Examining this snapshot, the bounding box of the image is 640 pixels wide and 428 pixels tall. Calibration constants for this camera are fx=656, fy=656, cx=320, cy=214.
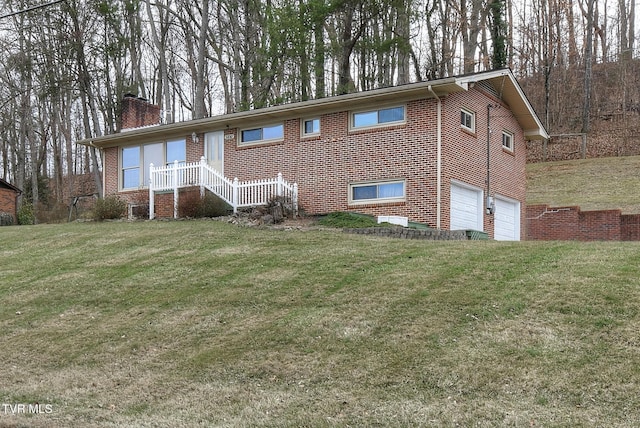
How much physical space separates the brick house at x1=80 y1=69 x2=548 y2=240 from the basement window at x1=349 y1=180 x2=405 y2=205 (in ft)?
0.09

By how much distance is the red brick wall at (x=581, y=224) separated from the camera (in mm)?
18750

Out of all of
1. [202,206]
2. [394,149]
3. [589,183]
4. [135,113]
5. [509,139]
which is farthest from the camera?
[589,183]

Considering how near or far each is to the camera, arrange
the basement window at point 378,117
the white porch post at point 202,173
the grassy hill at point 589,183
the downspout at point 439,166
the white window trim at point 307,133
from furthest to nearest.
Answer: the grassy hill at point 589,183 < the white porch post at point 202,173 < the white window trim at point 307,133 < the basement window at point 378,117 < the downspout at point 439,166

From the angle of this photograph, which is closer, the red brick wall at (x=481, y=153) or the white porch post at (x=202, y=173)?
the red brick wall at (x=481, y=153)

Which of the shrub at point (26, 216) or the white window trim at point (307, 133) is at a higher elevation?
the white window trim at point (307, 133)

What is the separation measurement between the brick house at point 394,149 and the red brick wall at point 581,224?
2.11ft

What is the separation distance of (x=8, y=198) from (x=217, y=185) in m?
19.9

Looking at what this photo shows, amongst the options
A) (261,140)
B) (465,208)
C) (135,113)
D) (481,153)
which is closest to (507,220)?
(481,153)

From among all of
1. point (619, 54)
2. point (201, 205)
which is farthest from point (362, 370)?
point (619, 54)

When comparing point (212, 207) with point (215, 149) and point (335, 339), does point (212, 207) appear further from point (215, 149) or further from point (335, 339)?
point (335, 339)

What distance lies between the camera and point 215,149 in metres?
20.6

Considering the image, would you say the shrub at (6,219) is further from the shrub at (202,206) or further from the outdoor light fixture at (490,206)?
the outdoor light fixture at (490,206)

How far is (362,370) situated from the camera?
21.2 ft

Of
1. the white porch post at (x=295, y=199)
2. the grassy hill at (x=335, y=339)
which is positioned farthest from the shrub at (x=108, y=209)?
the grassy hill at (x=335, y=339)
